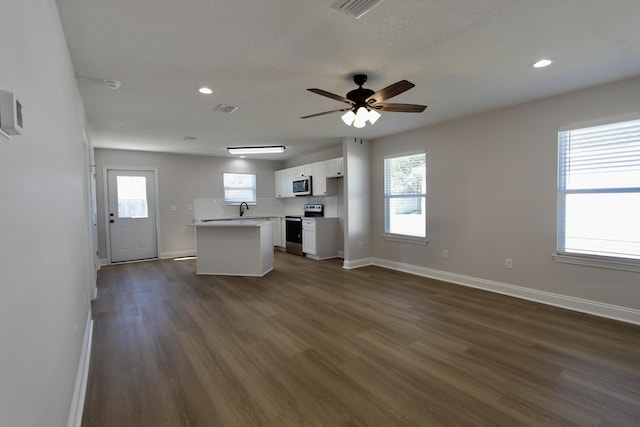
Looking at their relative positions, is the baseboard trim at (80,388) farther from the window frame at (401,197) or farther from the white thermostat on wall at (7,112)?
the window frame at (401,197)

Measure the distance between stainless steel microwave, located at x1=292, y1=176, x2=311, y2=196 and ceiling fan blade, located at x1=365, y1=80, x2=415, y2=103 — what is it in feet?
14.3

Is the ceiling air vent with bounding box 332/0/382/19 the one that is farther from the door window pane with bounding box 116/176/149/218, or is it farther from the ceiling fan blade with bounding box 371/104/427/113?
the door window pane with bounding box 116/176/149/218

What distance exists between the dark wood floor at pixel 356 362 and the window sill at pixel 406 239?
115cm

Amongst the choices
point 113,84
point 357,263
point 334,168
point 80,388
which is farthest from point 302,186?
point 80,388

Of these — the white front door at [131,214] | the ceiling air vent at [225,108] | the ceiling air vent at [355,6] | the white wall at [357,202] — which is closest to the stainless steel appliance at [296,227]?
the white wall at [357,202]

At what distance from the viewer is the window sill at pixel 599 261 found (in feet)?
10.3

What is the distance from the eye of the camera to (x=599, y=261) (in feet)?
11.0

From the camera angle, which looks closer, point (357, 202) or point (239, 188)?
point (357, 202)

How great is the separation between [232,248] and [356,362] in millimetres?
3428

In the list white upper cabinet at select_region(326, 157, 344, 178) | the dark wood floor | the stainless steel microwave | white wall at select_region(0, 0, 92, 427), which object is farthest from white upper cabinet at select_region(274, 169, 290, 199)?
white wall at select_region(0, 0, 92, 427)

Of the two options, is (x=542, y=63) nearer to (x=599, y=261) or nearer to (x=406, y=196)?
(x=599, y=261)

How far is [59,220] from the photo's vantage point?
1.80 meters

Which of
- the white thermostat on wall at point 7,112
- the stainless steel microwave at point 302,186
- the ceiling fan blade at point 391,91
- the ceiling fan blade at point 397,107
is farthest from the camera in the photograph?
the stainless steel microwave at point 302,186

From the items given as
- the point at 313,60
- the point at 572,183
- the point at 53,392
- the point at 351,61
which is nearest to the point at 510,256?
the point at 572,183
